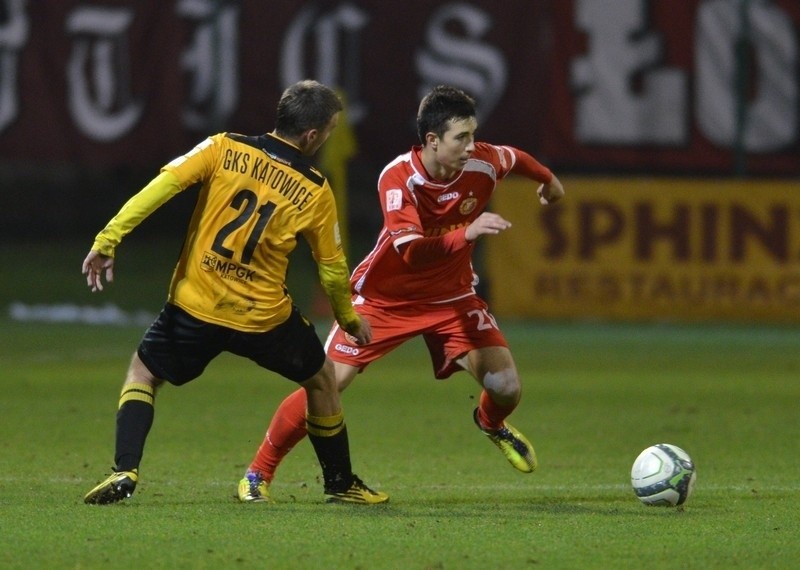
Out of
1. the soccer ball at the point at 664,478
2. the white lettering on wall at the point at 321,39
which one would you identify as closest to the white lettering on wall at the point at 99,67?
the white lettering on wall at the point at 321,39

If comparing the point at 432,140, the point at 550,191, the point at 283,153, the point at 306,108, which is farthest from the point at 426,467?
the point at 306,108

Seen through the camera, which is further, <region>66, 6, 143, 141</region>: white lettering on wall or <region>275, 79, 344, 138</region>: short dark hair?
<region>66, 6, 143, 141</region>: white lettering on wall

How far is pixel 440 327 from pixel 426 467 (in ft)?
3.20

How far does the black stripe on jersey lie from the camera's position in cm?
638

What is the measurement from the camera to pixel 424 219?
736 cm

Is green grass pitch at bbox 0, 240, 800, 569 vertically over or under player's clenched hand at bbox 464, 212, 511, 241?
under

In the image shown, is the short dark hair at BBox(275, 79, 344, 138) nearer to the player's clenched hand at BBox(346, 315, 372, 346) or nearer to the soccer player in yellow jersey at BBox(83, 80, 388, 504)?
the soccer player in yellow jersey at BBox(83, 80, 388, 504)

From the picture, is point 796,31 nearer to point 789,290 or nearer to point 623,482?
point 789,290

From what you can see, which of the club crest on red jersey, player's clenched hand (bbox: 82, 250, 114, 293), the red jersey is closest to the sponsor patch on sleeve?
the red jersey

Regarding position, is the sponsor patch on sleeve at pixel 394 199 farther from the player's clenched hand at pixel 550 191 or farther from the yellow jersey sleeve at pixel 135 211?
the yellow jersey sleeve at pixel 135 211

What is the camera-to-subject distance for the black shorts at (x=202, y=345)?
6.43 m

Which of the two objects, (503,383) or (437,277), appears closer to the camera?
(503,383)

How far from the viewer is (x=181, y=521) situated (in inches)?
240

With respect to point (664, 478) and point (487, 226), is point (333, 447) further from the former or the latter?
point (664, 478)
